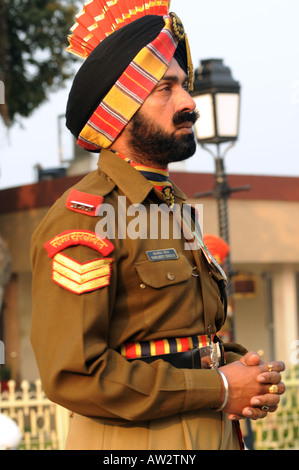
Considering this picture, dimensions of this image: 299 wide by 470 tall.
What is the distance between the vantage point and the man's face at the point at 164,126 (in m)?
2.57

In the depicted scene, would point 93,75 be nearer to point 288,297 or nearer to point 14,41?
point 14,41

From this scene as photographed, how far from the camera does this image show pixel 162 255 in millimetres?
2441

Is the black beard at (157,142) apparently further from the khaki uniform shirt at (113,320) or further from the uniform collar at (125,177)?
the khaki uniform shirt at (113,320)

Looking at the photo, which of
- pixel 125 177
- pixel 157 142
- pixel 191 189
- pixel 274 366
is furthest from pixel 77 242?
pixel 191 189

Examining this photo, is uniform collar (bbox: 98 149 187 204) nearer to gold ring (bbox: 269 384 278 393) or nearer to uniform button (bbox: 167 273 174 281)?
A: uniform button (bbox: 167 273 174 281)

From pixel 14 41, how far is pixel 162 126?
13.4 meters

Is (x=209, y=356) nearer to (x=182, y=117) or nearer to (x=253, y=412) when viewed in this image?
(x=253, y=412)

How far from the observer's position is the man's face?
257cm

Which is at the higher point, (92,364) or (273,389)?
(92,364)

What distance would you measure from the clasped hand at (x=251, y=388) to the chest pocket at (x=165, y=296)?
21cm

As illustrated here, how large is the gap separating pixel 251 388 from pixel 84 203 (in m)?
0.77

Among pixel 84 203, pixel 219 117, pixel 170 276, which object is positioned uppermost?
pixel 219 117

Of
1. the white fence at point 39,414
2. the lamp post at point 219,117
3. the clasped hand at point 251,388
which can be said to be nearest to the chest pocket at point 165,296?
the clasped hand at point 251,388

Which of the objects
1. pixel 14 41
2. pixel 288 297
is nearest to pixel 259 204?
pixel 288 297
